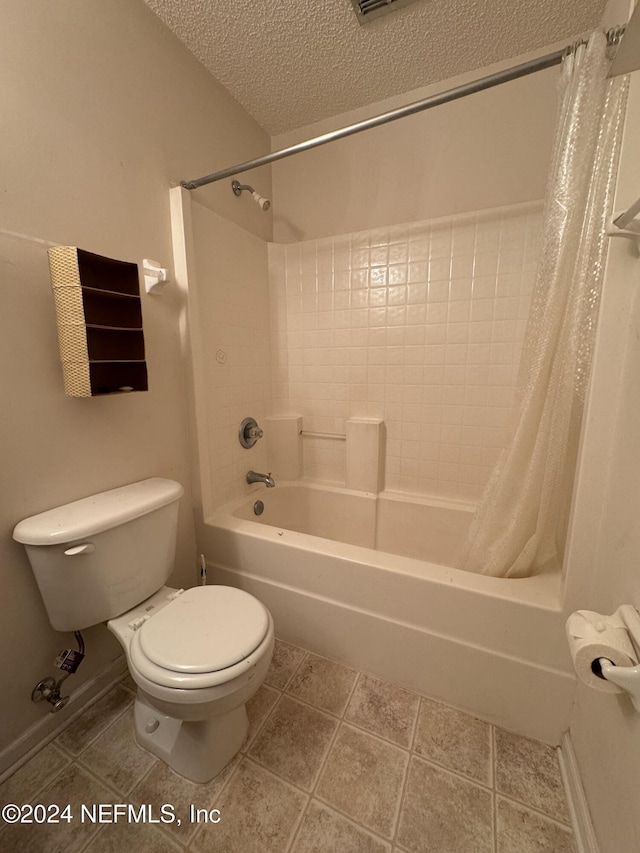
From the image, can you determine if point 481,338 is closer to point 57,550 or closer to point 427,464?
point 427,464

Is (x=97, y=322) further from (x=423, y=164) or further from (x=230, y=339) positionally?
(x=423, y=164)

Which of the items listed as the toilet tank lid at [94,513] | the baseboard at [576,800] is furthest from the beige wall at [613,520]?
the toilet tank lid at [94,513]

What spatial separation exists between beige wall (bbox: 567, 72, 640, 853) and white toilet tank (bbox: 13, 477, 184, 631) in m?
1.21

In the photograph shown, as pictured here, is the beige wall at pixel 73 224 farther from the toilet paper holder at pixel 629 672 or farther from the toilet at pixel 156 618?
the toilet paper holder at pixel 629 672

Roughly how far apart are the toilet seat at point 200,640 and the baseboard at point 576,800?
2.76 ft

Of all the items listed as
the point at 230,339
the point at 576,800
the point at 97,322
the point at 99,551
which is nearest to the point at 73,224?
the point at 97,322

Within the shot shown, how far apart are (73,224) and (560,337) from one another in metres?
1.46

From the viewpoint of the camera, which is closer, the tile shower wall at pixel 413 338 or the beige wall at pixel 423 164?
the beige wall at pixel 423 164

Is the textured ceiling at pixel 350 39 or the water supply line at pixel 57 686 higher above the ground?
the textured ceiling at pixel 350 39

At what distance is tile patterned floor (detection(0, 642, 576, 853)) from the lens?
79 cm

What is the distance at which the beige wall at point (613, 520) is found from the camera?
64 centimetres

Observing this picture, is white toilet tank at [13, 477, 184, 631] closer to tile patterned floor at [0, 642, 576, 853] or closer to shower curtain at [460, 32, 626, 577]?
tile patterned floor at [0, 642, 576, 853]

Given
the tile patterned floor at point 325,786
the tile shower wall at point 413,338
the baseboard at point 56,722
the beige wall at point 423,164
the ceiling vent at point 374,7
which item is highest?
the ceiling vent at point 374,7

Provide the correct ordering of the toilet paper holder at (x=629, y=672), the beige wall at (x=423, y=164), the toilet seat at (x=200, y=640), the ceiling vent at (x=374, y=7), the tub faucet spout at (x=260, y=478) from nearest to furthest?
the toilet paper holder at (x=629, y=672) < the toilet seat at (x=200, y=640) < the ceiling vent at (x=374, y=7) < the beige wall at (x=423, y=164) < the tub faucet spout at (x=260, y=478)
